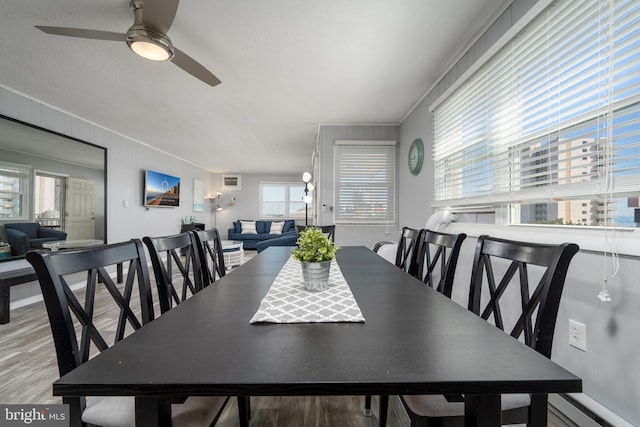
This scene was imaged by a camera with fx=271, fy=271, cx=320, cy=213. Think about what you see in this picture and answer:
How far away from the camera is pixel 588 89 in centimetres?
127

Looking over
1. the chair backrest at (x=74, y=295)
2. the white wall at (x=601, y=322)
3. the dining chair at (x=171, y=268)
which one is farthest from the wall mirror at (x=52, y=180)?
the white wall at (x=601, y=322)

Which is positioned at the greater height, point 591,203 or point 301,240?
point 591,203

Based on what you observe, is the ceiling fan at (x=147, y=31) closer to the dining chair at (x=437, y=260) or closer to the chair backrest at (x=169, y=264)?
the chair backrest at (x=169, y=264)

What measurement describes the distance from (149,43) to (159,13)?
211 millimetres

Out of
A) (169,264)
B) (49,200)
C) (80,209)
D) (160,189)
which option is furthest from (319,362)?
(160,189)

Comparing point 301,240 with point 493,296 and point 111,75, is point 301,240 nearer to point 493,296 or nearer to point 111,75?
point 493,296

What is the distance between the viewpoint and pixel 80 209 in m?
3.79

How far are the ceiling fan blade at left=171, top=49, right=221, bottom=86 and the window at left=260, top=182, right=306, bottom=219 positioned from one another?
263 inches

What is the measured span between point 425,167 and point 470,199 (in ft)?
3.61

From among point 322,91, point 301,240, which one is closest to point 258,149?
point 322,91

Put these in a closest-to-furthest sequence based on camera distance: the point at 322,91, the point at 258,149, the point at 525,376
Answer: the point at 525,376 → the point at 322,91 → the point at 258,149

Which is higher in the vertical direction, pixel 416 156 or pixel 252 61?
pixel 252 61

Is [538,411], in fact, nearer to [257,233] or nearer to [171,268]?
[171,268]

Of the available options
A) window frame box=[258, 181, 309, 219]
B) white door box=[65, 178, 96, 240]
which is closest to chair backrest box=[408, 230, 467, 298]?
white door box=[65, 178, 96, 240]
